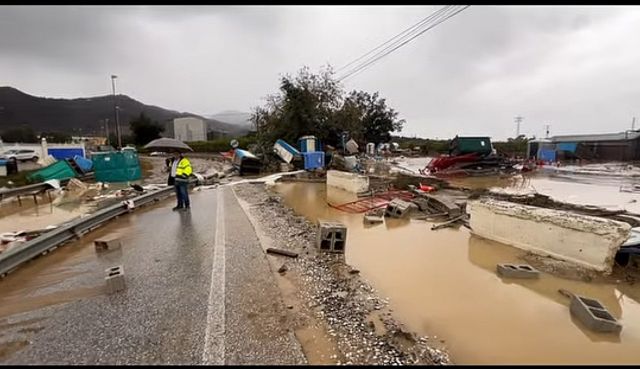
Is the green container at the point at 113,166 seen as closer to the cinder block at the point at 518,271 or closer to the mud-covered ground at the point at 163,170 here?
the mud-covered ground at the point at 163,170

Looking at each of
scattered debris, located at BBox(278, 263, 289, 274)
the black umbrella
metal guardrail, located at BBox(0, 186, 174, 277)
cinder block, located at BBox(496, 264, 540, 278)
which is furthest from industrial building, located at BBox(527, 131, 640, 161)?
metal guardrail, located at BBox(0, 186, 174, 277)

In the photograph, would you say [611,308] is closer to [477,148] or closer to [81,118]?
[477,148]

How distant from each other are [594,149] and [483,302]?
152 feet

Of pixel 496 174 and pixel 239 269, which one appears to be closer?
pixel 239 269

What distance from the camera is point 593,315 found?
3.77 meters

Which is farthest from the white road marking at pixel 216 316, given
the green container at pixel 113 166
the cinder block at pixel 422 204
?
the green container at pixel 113 166

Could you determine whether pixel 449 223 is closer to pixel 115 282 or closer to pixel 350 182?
pixel 350 182

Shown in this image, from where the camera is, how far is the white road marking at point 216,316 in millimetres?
2875

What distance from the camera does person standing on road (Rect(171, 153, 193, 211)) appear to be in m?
9.05

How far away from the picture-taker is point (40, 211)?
10.7 m

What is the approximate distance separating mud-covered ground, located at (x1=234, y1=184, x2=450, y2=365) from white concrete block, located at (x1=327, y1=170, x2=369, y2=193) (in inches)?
266

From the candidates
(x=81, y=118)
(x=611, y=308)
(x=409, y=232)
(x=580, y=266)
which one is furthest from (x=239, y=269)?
(x=81, y=118)

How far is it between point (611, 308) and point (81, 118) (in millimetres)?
125042

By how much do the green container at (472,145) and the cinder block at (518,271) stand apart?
19.5 m
